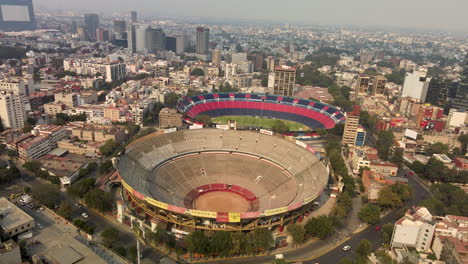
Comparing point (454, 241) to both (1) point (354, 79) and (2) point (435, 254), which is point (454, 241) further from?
→ (1) point (354, 79)

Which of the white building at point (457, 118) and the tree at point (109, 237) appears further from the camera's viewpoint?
the white building at point (457, 118)

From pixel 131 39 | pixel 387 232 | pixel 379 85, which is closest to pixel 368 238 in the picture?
pixel 387 232

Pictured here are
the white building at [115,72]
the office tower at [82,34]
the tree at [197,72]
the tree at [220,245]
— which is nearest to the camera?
the tree at [220,245]

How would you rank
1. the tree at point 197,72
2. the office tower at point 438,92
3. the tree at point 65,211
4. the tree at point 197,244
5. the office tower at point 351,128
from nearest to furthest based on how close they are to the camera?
the tree at point 197,244 → the tree at point 65,211 → the office tower at point 351,128 → the office tower at point 438,92 → the tree at point 197,72

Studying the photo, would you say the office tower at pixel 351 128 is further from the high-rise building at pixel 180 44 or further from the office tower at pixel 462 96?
the high-rise building at pixel 180 44

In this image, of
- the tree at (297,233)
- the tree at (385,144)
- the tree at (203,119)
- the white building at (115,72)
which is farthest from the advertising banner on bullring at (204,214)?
the white building at (115,72)

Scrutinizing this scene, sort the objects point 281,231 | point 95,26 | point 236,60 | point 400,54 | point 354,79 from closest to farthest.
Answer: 1. point 281,231
2. point 354,79
3. point 236,60
4. point 400,54
5. point 95,26

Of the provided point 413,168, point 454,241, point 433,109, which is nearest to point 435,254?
point 454,241
